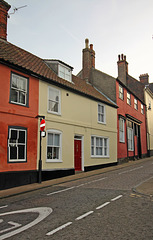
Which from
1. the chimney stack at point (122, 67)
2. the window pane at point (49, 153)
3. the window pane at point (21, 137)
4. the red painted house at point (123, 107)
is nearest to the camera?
the window pane at point (21, 137)

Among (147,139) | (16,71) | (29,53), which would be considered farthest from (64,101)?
(147,139)

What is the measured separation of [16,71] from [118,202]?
838 centimetres

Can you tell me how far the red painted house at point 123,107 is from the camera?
21.5 metres

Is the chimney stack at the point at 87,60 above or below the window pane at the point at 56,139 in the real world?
above

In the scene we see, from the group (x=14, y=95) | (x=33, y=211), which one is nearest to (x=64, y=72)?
(x=14, y=95)

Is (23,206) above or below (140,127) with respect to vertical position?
below

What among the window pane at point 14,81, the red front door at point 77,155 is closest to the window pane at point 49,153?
the red front door at point 77,155

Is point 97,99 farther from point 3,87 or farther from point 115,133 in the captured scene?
point 3,87

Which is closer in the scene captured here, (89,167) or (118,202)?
(118,202)

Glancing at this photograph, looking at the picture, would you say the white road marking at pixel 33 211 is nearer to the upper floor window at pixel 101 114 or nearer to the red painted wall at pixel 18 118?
Answer: the red painted wall at pixel 18 118

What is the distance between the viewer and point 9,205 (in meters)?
7.09

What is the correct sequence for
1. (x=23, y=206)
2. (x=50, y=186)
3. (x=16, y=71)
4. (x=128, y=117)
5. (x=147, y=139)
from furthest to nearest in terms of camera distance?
(x=147, y=139)
(x=128, y=117)
(x=16, y=71)
(x=50, y=186)
(x=23, y=206)

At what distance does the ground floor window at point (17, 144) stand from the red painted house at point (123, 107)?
11754 millimetres

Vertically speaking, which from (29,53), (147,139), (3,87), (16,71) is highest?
(29,53)
